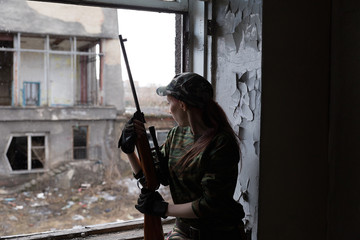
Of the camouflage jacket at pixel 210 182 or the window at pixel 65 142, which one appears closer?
the camouflage jacket at pixel 210 182

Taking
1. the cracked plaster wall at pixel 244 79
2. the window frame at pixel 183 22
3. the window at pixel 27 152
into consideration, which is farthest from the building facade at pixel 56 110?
the cracked plaster wall at pixel 244 79

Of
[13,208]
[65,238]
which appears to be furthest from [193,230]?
[13,208]

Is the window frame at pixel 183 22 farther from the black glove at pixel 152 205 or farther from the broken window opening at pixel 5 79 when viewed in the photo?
the broken window opening at pixel 5 79

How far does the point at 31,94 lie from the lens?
526cm

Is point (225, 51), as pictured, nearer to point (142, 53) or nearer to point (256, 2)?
point (256, 2)

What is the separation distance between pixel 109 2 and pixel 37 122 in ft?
15.7

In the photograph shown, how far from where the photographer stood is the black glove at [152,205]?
96cm

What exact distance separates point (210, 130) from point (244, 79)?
30 centimetres

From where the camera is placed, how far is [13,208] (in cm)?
449

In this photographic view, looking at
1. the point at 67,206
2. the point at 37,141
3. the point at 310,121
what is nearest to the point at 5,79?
the point at 37,141

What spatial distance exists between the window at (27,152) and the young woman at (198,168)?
3.67 meters

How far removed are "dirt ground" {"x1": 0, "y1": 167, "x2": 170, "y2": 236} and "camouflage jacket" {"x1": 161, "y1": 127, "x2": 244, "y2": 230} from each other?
329 cm

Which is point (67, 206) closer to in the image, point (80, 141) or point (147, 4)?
point (80, 141)

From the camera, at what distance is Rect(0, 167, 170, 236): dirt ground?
14.3 ft
